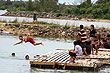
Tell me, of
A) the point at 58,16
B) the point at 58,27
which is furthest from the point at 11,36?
the point at 58,16

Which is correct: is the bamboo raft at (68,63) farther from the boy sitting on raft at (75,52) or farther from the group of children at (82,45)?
the group of children at (82,45)

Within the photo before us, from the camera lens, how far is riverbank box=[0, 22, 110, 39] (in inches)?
1626

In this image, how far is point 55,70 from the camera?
2014cm

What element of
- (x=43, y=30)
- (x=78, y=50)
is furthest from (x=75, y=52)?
(x=43, y=30)

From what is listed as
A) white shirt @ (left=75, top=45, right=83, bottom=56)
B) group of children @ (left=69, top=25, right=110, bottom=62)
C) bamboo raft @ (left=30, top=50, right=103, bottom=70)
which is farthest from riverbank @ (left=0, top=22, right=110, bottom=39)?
bamboo raft @ (left=30, top=50, right=103, bottom=70)

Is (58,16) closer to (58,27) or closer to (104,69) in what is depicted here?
(58,27)

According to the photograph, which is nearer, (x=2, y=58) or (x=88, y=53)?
(x=88, y=53)

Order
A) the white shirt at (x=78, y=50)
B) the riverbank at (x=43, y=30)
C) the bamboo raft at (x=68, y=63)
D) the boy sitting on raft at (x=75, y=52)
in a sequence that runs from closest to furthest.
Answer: the bamboo raft at (x=68, y=63) → the boy sitting on raft at (x=75, y=52) → the white shirt at (x=78, y=50) → the riverbank at (x=43, y=30)

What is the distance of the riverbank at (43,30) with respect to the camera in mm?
41312

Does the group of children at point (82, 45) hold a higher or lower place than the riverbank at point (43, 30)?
higher

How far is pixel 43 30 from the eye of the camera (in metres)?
41.9

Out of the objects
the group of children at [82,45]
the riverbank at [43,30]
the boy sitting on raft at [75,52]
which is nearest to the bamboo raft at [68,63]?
the boy sitting on raft at [75,52]

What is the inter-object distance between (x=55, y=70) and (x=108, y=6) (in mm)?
66777

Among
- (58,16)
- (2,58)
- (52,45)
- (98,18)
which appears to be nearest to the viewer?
(2,58)
